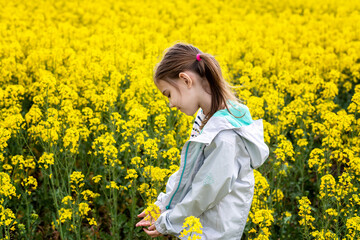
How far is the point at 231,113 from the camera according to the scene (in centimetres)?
258

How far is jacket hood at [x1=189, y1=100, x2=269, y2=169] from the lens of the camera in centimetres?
242

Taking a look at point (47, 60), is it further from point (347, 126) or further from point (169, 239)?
point (347, 126)

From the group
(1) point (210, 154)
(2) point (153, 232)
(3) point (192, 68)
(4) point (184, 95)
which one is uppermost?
(3) point (192, 68)

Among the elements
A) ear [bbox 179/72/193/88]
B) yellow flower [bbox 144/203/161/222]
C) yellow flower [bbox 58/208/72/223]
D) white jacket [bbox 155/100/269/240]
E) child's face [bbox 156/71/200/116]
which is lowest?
yellow flower [bbox 58/208/72/223]

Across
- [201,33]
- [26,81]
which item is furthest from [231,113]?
[201,33]

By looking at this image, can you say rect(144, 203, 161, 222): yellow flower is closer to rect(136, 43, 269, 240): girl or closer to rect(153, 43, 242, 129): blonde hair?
rect(136, 43, 269, 240): girl

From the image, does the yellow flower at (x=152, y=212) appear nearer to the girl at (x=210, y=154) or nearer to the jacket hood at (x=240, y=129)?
the girl at (x=210, y=154)

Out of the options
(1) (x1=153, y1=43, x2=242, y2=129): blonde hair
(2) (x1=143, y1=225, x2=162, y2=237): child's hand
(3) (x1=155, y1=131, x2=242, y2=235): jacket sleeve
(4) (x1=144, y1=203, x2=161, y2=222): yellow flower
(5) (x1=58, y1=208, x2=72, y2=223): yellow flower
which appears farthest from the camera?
(5) (x1=58, y1=208, x2=72, y2=223): yellow flower

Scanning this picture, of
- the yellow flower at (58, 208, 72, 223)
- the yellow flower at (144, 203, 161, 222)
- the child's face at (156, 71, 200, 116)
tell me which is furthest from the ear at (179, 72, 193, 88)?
the yellow flower at (58, 208, 72, 223)

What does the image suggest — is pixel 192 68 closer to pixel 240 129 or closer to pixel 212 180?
pixel 240 129

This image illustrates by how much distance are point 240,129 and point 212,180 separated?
33cm

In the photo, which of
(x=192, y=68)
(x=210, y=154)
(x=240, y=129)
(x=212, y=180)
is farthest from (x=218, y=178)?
(x=192, y=68)

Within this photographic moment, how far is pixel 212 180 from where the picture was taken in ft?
7.81

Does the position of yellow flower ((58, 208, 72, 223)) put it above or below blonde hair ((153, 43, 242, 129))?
below
